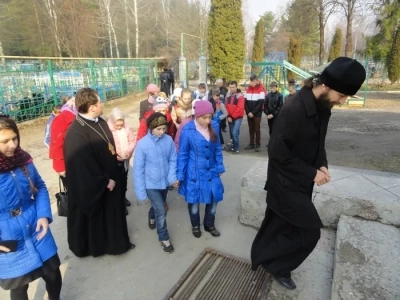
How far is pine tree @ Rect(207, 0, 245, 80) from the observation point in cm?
1856

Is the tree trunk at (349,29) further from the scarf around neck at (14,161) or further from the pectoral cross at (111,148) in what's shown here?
the scarf around neck at (14,161)

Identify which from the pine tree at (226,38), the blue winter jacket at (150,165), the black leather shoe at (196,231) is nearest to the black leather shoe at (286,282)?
the black leather shoe at (196,231)

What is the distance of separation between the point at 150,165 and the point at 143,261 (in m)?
1.00

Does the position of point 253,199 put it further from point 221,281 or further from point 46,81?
point 46,81

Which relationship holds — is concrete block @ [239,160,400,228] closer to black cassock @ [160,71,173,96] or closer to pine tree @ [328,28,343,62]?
black cassock @ [160,71,173,96]

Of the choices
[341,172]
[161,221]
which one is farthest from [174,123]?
[341,172]

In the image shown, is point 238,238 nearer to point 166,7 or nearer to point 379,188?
point 379,188

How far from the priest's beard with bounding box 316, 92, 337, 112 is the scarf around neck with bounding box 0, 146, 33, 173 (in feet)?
6.52

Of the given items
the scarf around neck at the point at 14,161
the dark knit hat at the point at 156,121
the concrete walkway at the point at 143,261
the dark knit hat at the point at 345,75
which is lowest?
the concrete walkway at the point at 143,261

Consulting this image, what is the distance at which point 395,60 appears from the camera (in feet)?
62.4

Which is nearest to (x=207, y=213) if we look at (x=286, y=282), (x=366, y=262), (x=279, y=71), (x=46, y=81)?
(x=286, y=282)

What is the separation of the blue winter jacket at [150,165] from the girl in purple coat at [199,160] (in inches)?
7.3

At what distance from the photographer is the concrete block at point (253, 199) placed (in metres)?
3.23

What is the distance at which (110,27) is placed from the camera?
25594mm
